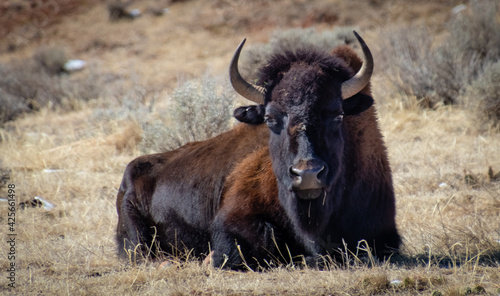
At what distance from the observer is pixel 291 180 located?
14.8ft

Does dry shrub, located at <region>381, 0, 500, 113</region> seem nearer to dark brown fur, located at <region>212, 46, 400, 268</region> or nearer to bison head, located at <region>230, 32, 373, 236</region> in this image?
dark brown fur, located at <region>212, 46, 400, 268</region>

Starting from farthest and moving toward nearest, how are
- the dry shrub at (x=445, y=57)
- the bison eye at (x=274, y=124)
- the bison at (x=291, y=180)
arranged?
the dry shrub at (x=445, y=57)
the bison eye at (x=274, y=124)
the bison at (x=291, y=180)

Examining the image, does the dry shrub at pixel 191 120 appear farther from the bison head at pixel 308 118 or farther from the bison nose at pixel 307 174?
the bison nose at pixel 307 174

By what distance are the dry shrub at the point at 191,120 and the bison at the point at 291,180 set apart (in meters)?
3.04

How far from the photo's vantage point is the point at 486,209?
21.6ft

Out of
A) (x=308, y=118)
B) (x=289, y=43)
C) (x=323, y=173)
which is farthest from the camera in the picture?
(x=289, y=43)

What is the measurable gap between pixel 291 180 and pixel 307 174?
337mm

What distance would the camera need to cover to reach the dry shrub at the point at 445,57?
11.2m

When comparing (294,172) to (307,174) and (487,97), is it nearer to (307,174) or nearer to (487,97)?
(307,174)

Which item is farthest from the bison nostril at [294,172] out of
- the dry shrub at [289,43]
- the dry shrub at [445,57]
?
the dry shrub at [289,43]

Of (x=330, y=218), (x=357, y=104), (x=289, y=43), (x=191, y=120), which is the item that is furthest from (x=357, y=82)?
(x=289, y=43)

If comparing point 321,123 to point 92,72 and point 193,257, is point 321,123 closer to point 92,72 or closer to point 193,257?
point 193,257

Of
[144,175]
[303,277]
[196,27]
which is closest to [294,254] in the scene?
[303,277]

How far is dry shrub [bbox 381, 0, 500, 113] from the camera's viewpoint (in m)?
11.2
